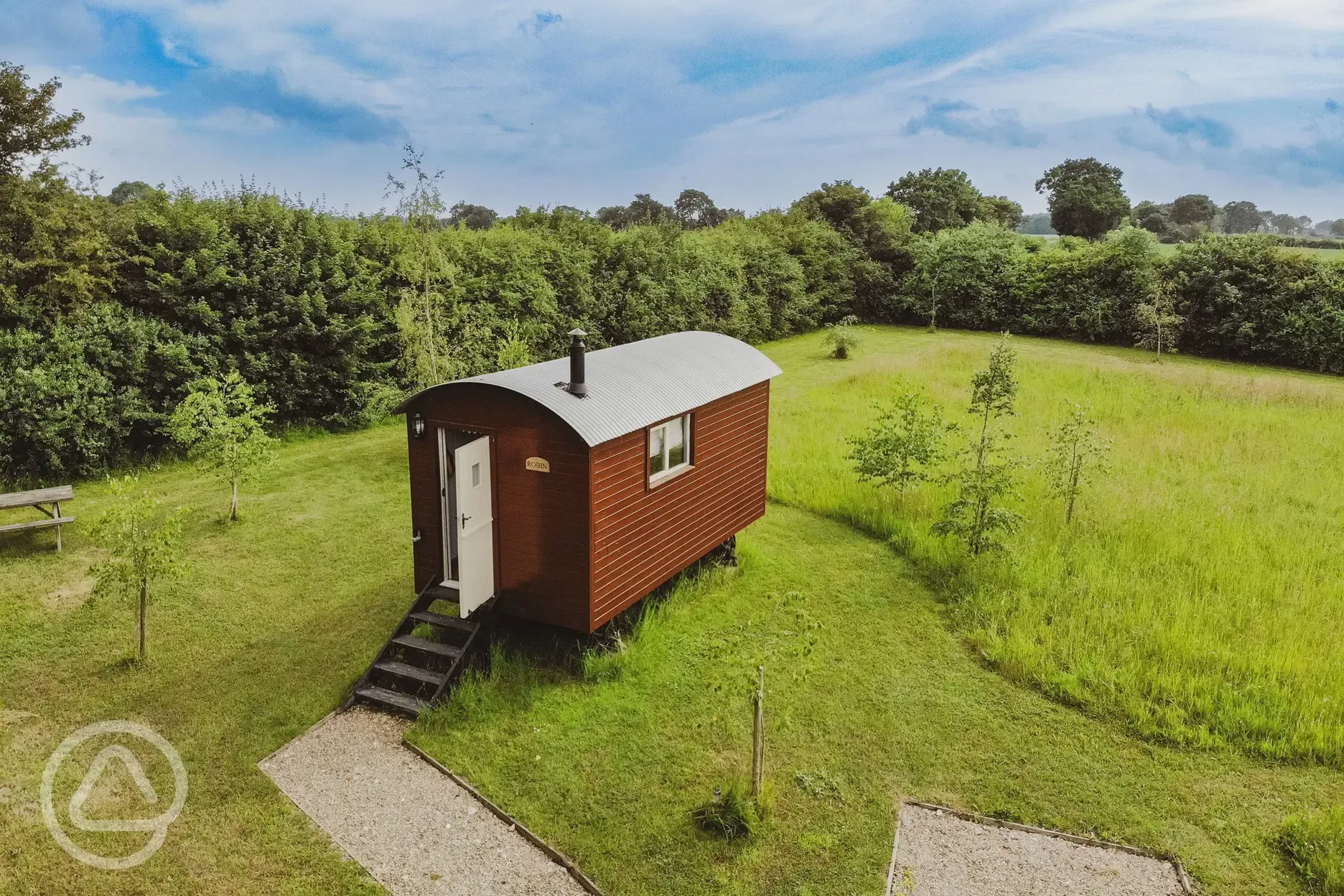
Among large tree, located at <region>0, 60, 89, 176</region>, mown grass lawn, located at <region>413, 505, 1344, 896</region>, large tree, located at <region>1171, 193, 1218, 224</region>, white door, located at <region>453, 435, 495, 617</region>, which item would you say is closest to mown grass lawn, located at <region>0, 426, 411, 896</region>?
mown grass lawn, located at <region>413, 505, 1344, 896</region>

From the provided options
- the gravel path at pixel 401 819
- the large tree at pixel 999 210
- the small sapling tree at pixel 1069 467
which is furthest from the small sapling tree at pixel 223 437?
the large tree at pixel 999 210

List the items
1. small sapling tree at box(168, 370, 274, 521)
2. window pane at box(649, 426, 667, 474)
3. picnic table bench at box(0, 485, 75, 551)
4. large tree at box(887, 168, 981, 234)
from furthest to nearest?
large tree at box(887, 168, 981, 234)
small sapling tree at box(168, 370, 274, 521)
picnic table bench at box(0, 485, 75, 551)
window pane at box(649, 426, 667, 474)

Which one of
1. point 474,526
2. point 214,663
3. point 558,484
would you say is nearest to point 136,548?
point 214,663

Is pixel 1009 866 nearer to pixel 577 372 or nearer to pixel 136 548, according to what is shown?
pixel 577 372

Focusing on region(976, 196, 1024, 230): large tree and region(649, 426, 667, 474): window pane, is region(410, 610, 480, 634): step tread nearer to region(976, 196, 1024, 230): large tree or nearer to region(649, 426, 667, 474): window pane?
region(649, 426, 667, 474): window pane

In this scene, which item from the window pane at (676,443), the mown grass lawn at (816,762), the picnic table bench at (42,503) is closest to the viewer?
the mown grass lawn at (816,762)

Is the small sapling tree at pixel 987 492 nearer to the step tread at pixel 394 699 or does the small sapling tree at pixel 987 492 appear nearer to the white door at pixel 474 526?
the white door at pixel 474 526

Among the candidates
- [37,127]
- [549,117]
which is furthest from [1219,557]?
[549,117]
